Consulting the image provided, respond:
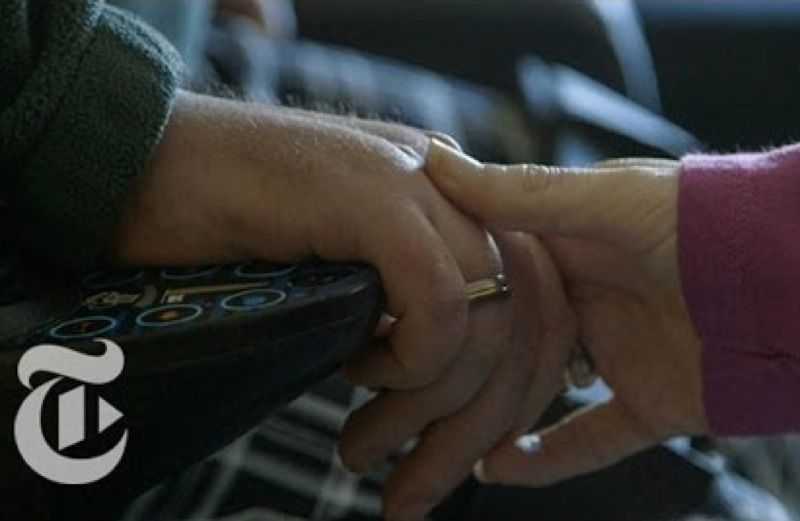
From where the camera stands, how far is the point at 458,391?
0.63m

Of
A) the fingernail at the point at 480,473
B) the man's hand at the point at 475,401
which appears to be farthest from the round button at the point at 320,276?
the fingernail at the point at 480,473

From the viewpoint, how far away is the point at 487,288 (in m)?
0.61

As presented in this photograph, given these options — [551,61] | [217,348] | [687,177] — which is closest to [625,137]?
[551,61]

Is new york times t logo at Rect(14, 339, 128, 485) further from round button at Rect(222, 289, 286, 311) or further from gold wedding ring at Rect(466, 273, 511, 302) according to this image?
gold wedding ring at Rect(466, 273, 511, 302)

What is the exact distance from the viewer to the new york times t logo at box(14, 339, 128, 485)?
0.46 m

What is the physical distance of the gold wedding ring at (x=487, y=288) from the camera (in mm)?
604

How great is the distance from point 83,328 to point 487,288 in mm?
204

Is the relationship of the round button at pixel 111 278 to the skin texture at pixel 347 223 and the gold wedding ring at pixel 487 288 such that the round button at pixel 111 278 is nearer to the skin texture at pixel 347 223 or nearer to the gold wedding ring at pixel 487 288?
the skin texture at pixel 347 223

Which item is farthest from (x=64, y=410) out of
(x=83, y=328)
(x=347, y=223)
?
(x=347, y=223)

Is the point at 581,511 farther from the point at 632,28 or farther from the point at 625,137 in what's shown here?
the point at 632,28

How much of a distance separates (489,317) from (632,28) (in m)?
0.59

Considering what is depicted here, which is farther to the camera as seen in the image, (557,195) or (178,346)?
(557,195)

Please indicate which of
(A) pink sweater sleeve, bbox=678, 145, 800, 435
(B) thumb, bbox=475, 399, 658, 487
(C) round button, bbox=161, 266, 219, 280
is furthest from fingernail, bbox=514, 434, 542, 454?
(C) round button, bbox=161, 266, 219, 280

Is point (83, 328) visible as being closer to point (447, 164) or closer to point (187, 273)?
point (187, 273)
